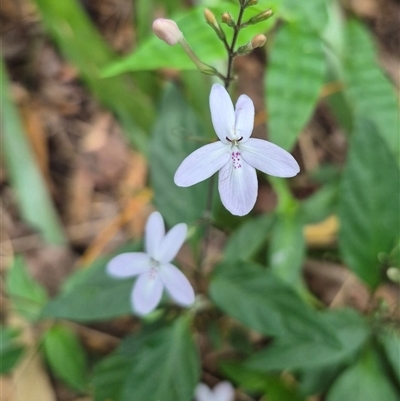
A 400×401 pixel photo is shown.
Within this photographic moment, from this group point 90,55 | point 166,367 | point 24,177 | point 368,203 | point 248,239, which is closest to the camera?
point 166,367

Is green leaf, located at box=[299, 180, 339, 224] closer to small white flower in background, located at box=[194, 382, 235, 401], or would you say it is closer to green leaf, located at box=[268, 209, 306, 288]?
green leaf, located at box=[268, 209, 306, 288]

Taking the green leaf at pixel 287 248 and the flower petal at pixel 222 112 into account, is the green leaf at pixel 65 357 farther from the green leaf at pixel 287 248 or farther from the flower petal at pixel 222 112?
the flower petal at pixel 222 112

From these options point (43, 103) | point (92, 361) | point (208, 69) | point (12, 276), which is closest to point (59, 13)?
point (43, 103)

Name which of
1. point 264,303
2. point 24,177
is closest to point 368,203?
point 264,303

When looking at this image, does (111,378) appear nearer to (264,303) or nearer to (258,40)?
(264,303)

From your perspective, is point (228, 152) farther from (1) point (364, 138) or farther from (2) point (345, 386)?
(2) point (345, 386)

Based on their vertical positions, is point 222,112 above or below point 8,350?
above

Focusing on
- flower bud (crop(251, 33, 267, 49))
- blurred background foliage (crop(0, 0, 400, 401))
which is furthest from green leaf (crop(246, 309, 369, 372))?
flower bud (crop(251, 33, 267, 49))
